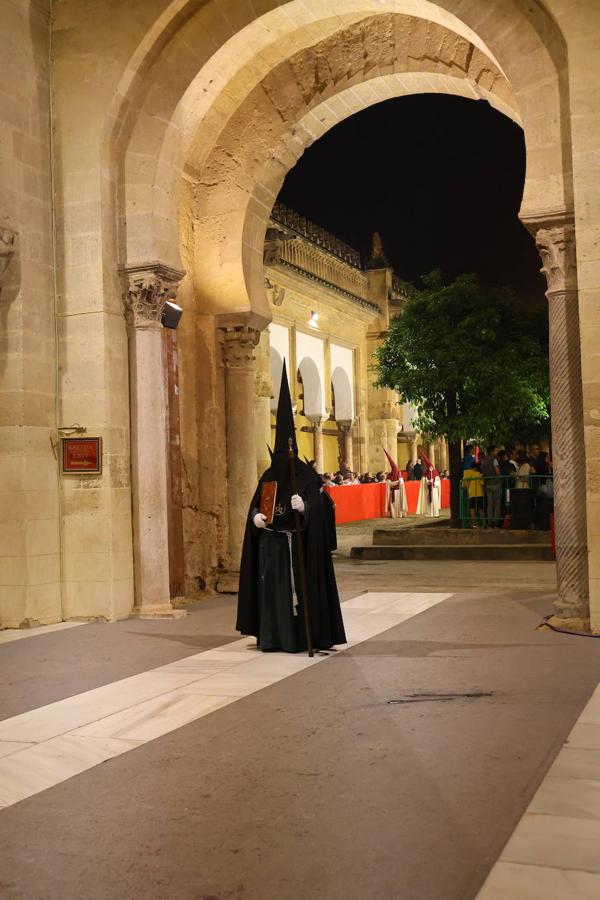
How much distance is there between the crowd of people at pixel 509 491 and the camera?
1553 cm

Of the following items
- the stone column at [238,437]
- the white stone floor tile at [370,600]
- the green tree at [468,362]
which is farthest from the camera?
the green tree at [468,362]

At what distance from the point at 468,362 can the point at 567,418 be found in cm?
898

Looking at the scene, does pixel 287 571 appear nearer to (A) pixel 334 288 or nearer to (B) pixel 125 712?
(B) pixel 125 712

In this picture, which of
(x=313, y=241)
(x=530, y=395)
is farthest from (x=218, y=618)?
(x=313, y=241)

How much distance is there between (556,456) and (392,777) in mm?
4241

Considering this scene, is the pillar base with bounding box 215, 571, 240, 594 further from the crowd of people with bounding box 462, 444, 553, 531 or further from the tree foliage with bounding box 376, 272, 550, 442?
the tree foliage with bounding box 376, 272, 550, 442

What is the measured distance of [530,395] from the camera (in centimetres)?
1641

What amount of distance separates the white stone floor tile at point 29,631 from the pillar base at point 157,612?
0.52m

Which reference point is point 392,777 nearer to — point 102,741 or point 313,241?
point 102,741

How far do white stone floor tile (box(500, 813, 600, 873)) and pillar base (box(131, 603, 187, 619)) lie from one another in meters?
6.04

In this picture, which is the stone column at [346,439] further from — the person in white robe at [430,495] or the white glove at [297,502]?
the white glove at [297,502]

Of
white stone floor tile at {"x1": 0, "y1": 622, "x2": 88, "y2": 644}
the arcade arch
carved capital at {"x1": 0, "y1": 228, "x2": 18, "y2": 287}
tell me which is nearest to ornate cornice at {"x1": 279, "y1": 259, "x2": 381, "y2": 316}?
the arcade arch

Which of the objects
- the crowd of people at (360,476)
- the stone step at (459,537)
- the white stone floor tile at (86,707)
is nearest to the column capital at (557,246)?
the white stone floor tile at (86,707)

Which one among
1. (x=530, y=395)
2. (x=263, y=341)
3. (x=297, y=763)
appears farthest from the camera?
(x=263, y=341)
